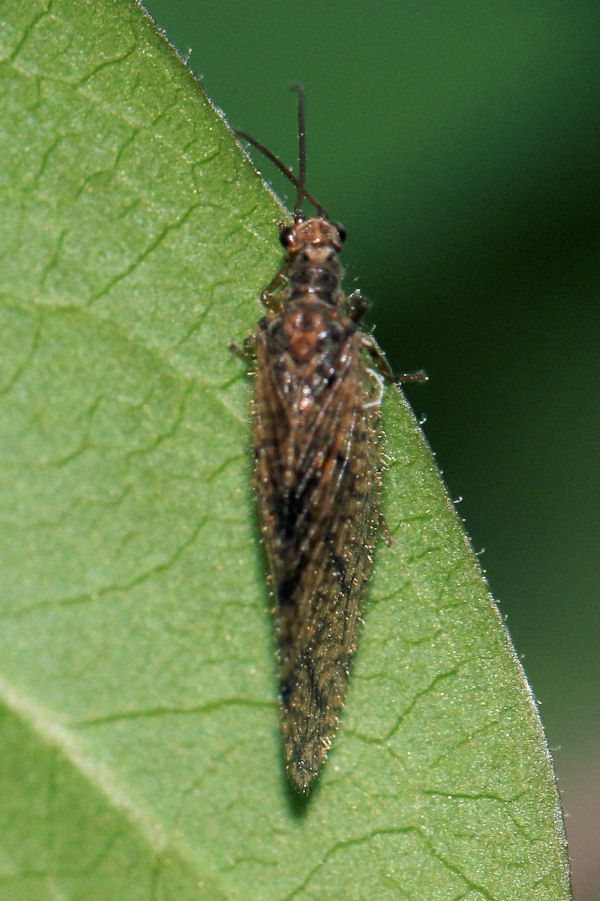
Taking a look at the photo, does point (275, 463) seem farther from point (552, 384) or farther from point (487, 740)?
point (552, 384)

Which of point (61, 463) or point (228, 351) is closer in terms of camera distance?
point (61, 463)

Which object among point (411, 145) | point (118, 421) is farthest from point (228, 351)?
point (411, 145)

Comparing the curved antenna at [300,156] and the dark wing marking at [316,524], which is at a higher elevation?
the curved antenna at [300,156]

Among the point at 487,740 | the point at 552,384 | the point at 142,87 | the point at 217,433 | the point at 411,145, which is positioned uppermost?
the point at 142,87

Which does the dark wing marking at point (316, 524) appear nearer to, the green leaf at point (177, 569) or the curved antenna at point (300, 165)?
the green leaf at point (177, 569)

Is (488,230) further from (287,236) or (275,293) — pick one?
(275,293)

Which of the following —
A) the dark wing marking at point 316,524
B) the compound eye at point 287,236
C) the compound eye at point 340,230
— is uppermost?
the compound eye at point 287,236

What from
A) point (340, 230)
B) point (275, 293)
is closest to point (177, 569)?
point (275, 293)

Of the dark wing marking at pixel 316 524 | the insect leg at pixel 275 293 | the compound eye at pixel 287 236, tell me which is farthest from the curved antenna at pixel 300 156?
the dark wing marking at pixel 316 524
